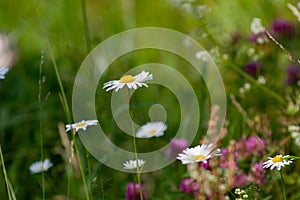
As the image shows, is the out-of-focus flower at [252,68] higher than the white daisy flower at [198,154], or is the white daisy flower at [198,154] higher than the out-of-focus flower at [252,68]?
the out-of-focus flower at [252,68]

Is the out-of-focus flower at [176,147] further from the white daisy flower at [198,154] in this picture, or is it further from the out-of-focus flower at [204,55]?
the white daisy flower at [198,154]

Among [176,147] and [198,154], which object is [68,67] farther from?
[198,154]

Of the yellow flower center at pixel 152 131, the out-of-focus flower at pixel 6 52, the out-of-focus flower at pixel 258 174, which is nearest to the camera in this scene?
the out-of-focus flower at pixel 258 174

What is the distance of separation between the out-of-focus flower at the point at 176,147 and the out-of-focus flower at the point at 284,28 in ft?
1.89

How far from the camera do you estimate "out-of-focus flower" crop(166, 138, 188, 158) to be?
1.34m

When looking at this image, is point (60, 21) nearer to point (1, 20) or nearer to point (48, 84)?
point (1, 20)

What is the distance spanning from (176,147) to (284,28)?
62cm

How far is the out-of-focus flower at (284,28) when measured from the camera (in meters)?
1.78

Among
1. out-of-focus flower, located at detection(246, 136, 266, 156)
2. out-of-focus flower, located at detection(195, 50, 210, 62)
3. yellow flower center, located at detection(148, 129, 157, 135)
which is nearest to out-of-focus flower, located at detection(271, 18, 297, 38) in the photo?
out-of-focus flower, located at detection(195, 50, 210, 62)

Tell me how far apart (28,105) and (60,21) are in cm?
67

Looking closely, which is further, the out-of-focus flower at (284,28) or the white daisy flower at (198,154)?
the out-of-focus flower at (284,28)

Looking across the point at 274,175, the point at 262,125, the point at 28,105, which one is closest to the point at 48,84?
the point at 28,105

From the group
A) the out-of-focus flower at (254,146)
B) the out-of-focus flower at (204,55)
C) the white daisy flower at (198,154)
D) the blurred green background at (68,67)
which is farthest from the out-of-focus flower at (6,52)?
the white daisy flower at (198,154)

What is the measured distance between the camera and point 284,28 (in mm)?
1780
